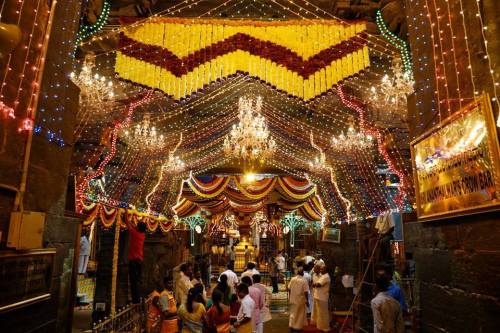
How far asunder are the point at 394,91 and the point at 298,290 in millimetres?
4735

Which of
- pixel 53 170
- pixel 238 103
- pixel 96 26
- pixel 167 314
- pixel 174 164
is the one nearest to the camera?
pixel 53 170

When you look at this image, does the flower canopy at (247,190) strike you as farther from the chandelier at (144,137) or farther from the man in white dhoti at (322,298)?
the man in white dhoti at (322,298)

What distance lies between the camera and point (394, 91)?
6.26 metres

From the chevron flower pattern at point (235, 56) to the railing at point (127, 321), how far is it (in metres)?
3.32

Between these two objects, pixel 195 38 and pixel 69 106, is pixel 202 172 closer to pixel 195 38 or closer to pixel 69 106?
pixel 195 38

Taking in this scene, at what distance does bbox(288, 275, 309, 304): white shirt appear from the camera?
779 centimetres

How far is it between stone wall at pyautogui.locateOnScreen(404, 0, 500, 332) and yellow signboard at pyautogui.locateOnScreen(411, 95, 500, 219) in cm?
11

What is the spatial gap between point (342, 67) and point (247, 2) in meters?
2.54

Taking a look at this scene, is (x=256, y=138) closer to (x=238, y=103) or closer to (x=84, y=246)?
(x=238, y=103)

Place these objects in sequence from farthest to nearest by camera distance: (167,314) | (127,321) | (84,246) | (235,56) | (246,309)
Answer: (84,246), (127,321), (167,314), (246,309), (235,56)

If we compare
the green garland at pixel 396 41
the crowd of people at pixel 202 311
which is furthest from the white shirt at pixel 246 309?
the green garland at pixel 396 41

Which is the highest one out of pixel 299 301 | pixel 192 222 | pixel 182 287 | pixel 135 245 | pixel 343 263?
pixel 192 222

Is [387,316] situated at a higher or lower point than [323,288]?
higher

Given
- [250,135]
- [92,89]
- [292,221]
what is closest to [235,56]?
[92,89]
